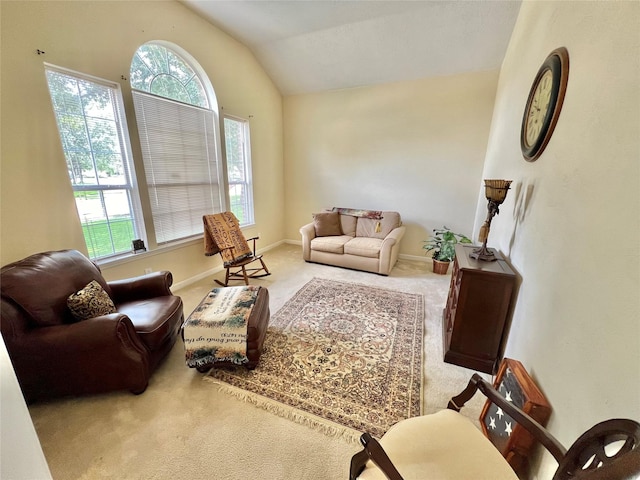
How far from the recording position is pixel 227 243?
321cm

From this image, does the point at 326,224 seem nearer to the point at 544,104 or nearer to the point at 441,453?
the point at 544,104

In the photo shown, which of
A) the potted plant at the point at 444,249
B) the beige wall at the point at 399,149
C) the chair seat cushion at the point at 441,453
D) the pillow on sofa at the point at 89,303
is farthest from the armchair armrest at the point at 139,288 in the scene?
the potted plant at the point at 444,249

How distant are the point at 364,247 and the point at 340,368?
6.64 feet

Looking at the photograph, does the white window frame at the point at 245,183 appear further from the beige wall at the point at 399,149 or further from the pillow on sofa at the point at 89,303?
the pillow on sofa at the point at 89,303

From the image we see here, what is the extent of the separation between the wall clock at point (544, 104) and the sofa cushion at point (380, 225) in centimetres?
215

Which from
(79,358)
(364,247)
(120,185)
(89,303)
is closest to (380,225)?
(364,247)

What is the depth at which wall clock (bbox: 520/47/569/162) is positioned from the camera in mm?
1345

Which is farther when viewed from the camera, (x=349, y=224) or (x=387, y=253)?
(x=349, y=224)

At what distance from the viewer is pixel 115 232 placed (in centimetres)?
255

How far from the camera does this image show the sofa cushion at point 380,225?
4000mm

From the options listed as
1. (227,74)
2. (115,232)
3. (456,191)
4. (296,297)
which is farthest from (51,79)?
(456,191)

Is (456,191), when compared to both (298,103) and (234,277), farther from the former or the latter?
(234,277)

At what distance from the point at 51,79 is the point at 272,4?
88.2 inches

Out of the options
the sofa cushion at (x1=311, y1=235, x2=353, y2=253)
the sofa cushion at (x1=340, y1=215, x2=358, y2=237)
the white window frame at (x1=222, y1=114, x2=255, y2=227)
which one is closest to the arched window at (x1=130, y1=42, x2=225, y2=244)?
the white window frame at (x1=222, y1=114, x2=255, y2=227)
